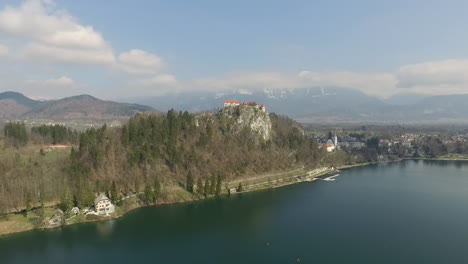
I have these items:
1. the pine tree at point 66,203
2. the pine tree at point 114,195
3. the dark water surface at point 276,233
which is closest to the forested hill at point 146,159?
the pine tree at point 114,195

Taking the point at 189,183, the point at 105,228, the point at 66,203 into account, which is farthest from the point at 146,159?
the point at 105,228

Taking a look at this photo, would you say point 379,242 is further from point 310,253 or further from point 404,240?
point 310,253

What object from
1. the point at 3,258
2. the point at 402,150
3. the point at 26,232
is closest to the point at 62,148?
the point at 26,232

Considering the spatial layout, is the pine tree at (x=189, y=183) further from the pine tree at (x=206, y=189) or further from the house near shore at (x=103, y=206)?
the house near shore at (x=103, y=206)

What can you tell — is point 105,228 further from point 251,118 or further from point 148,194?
point 251,118

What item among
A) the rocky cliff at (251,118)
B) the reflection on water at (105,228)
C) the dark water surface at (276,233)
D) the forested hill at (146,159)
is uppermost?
the rocky cliff at (251,118)

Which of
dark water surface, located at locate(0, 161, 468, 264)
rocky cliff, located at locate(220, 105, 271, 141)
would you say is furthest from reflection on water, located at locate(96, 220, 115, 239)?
rocky cliff, located at locate(220, 105, 271, 141)
